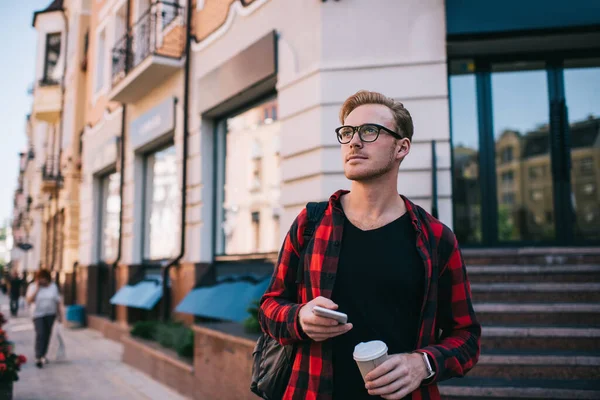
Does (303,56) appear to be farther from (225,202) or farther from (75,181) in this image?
(75,181)

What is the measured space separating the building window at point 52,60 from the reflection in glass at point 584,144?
20127 mm

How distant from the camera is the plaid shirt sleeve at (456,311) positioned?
73.5 inches

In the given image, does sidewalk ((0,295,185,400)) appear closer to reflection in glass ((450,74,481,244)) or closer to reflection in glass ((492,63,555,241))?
reflection in glass ((450,74,481,244))

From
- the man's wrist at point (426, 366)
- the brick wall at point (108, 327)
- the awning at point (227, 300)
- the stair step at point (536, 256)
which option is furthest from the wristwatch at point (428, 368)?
the brick wall at point (108, 327)

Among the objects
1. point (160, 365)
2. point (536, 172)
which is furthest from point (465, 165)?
point (160, 365)

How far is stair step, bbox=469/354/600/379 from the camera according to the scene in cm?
445

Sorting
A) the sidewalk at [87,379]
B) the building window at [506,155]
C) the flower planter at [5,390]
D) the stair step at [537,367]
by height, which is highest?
the building window at [506,155]

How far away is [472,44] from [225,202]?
4604 millimetres

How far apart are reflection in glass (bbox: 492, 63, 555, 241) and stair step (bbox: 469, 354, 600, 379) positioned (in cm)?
343

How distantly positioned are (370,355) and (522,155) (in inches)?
300

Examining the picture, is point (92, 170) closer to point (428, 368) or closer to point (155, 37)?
point (155, 37)

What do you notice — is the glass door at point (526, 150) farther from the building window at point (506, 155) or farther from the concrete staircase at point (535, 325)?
the concrete staircase at point (535, 325)

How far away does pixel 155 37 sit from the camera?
9727 millimetres

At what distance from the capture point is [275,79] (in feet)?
23.9
